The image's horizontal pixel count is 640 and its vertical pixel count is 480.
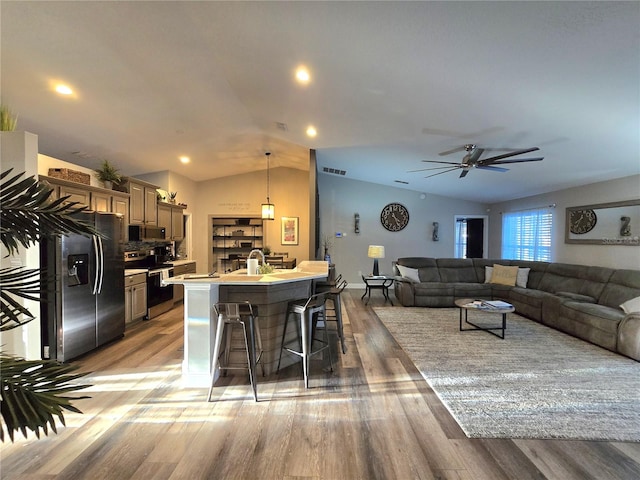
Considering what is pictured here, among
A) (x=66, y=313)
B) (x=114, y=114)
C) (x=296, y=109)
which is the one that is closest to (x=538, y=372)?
(x=296, y=109)

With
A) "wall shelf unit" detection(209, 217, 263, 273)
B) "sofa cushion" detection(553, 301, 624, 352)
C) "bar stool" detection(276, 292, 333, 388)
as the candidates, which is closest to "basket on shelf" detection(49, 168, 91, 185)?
"bar stool" detection(276, 292, 333, 388)

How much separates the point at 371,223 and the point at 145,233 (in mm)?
5221

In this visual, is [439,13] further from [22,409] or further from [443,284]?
[443,284]

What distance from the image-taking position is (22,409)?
66 centimetres

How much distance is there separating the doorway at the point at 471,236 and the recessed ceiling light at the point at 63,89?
8050 millimetres

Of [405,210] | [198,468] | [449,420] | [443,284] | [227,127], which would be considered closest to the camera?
[198,468]

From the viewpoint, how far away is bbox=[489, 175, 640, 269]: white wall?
14.9 ft

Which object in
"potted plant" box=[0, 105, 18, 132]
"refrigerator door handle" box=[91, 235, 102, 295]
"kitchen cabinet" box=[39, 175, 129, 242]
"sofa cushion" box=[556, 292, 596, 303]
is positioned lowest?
"sofa cushion" box=[556, 292, 596, 303]

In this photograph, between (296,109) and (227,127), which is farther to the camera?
(227,127)

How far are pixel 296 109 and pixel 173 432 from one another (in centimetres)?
365

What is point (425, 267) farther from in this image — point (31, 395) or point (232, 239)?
point (31, 395)

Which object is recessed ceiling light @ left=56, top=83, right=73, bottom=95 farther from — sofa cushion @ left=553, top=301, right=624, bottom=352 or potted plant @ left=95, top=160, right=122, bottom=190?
sofa cushion @ left=553, top=301, right=624, bottom=352

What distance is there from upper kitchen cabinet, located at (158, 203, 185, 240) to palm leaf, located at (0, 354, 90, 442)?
5.49m

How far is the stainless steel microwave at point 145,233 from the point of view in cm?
498
